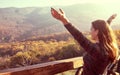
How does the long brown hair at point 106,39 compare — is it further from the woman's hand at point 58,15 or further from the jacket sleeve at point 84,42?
the woman's hand at point 58,15

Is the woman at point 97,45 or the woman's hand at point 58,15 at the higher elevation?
the woman's hand at point 58,15

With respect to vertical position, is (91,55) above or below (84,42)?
below

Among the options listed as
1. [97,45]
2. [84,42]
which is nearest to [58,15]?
[84,42]

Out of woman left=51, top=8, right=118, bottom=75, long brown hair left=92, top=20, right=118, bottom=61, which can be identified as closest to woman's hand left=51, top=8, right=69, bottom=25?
woman left=51, top=8, right=118, bottom=75

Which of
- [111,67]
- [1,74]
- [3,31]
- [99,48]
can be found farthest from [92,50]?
[3,31]

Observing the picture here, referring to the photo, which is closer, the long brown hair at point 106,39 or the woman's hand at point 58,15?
the woman's hand at point 58,15

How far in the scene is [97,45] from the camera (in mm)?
3035

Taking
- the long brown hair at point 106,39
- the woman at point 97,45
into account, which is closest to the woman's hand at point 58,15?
the woman at point 97,45

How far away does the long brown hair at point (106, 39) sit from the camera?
3.01m

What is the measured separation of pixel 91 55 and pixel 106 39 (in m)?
0.21

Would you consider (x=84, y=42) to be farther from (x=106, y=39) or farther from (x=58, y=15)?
(x=58, y=15)

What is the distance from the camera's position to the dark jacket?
294cm

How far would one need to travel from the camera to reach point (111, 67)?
3.25 metres

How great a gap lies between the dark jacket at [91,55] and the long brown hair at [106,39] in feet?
0.16
